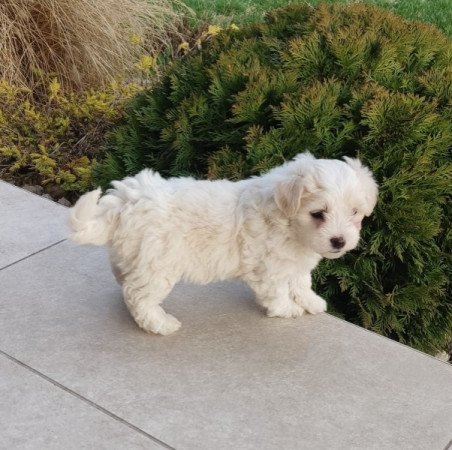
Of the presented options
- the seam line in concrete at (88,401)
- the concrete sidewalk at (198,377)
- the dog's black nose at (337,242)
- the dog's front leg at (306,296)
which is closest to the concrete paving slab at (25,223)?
the concrete sidewalk at (198,377)

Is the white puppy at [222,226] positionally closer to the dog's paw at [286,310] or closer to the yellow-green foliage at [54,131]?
the dog's paw at [286,310]

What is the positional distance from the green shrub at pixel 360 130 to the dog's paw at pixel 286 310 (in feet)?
1.34

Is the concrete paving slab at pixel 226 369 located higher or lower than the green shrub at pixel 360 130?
lower

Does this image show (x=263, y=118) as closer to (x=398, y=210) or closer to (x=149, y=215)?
(x=398, y=210)

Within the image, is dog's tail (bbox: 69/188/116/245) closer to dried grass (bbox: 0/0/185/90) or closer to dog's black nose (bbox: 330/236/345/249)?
dog's black nose (bbox: 330/236/345/249)

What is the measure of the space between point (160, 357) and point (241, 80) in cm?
203

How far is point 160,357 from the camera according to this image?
12.3ft

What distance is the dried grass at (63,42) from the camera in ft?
22.5

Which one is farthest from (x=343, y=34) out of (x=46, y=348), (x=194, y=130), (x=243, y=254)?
(x=46, y=348)

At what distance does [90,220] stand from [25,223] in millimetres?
1616

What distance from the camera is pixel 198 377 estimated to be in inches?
142

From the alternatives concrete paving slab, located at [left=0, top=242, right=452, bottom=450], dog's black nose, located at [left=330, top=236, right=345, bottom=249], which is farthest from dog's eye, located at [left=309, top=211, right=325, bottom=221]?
concrete paving slab, located at [left=0, top=242, right=452, bottom=450]

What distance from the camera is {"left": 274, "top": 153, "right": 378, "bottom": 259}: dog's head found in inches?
138

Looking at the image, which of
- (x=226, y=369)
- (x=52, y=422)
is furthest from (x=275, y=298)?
(x=52, y=422)
